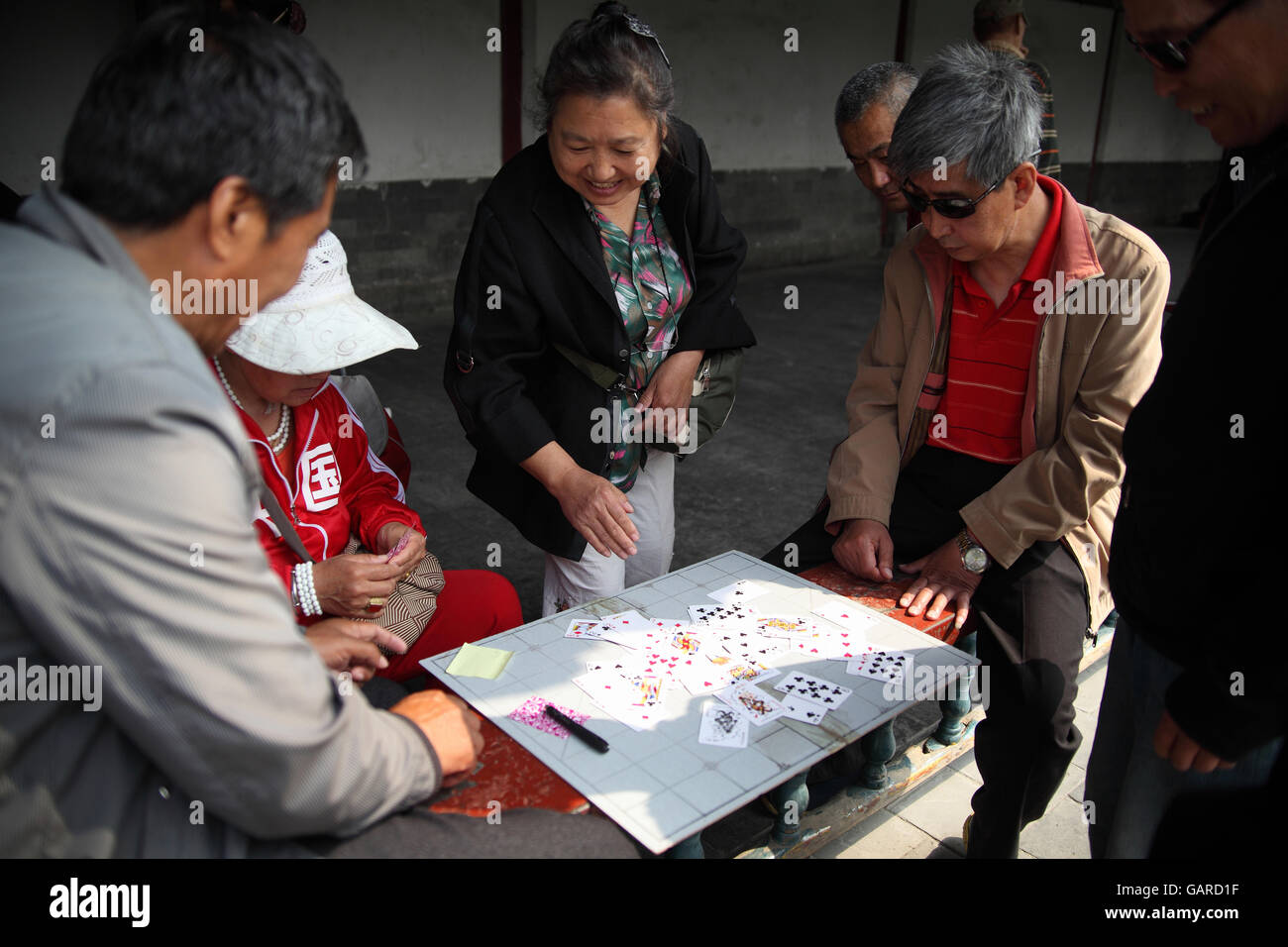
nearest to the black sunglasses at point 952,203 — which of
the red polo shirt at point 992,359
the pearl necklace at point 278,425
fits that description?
the red polo shirt at point 992,359

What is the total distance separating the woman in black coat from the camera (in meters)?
2.05

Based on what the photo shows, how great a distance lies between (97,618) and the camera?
0.90m

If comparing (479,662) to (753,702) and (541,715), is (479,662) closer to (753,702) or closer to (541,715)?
(541,715)

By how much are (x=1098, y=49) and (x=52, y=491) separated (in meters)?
16.5

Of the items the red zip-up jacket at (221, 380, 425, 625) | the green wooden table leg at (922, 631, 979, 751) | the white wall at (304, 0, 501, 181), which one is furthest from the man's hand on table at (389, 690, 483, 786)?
the white wall at (304, 0, 501, 181)

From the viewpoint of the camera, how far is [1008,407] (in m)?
2.28

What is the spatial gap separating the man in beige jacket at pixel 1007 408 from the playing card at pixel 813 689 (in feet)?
1.50

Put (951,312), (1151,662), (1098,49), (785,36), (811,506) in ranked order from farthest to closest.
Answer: (1098,49) → (785,36) → (811,506) → (951,312) → (1151,662)

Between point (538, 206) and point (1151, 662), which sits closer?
point (1151, 662)

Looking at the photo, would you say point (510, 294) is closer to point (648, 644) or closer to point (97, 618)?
point (648, 644)

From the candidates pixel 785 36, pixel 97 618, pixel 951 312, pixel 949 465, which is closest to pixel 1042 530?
pixel 949 465

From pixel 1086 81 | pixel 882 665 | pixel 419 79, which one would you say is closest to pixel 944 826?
pixel 882 665

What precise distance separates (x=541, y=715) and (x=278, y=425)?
859mm

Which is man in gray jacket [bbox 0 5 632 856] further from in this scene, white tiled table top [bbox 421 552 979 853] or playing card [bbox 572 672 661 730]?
playing card [bbox 572 672 661 730]
